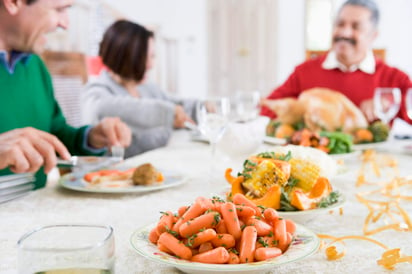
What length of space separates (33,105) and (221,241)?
1357 millimetres

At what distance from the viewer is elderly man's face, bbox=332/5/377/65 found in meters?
2.71

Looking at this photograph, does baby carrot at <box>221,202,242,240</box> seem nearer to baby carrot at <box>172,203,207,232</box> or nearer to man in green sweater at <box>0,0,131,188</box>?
baby carrot at <box>172,203,207,232</box>

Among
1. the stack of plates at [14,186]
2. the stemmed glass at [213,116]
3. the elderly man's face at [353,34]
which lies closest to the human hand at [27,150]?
the stack of plates at [14,186]

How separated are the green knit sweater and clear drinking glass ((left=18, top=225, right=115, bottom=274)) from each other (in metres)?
1.17

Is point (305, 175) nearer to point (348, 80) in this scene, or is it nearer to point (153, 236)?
point (153, 236)

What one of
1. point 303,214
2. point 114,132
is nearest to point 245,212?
point 303,214

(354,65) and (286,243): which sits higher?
(354,65)

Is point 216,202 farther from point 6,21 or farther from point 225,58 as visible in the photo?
point 225,58

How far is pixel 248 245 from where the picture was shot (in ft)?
1.82

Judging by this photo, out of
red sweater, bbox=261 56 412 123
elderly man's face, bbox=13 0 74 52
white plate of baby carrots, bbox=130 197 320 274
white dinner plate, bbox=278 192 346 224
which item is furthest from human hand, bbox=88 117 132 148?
red sweater, bbox=261 56 412 123

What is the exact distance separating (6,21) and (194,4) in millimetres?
5516

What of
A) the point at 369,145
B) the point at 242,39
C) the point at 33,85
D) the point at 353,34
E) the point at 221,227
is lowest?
the point at 369,145

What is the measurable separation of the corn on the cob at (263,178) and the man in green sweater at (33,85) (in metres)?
0.63

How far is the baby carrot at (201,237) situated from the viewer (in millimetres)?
552
